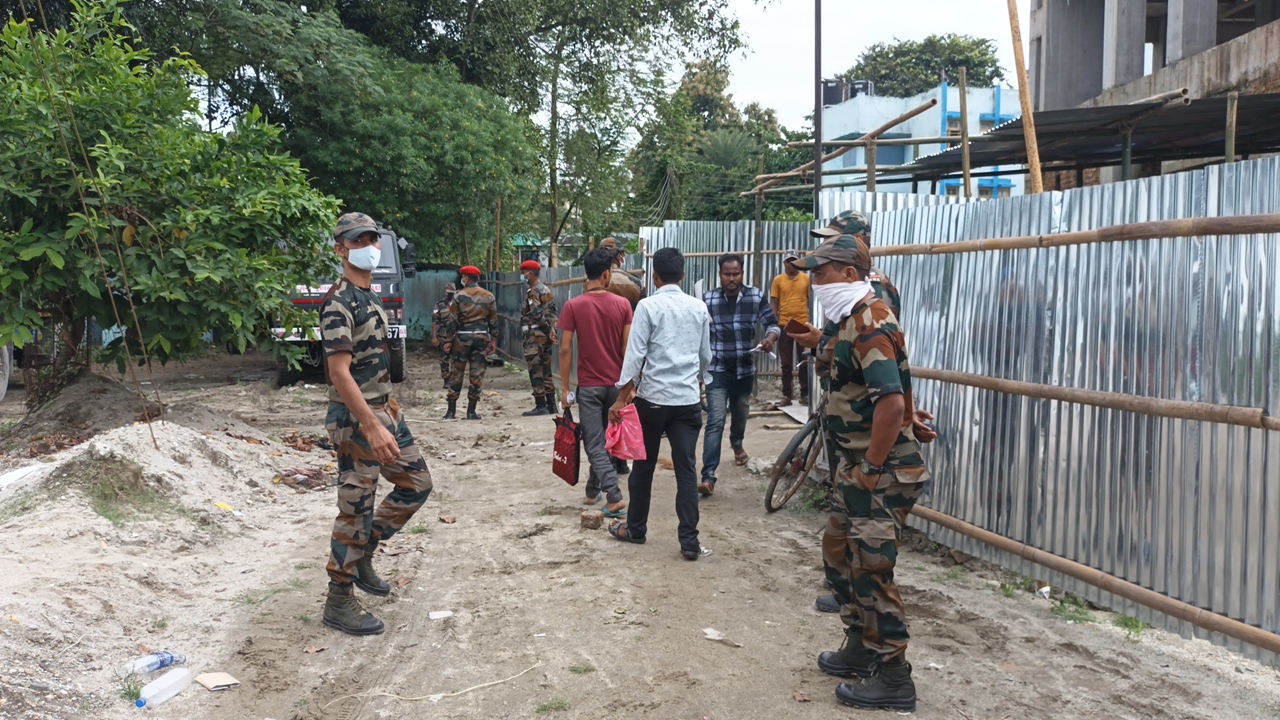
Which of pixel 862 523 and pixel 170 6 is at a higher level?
pixel 170 6

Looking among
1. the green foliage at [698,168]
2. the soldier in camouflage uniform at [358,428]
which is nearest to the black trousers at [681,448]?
the soldier in camouflage uniform at [358,428]

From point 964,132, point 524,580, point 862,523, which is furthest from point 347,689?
point 964,132

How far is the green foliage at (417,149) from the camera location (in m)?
20.2

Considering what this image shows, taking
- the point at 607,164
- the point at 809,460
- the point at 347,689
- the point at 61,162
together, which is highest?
the point at 607,164

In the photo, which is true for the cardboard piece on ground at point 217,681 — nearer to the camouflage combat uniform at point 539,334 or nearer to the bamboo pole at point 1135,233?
the bamboo pole at point 1135,233

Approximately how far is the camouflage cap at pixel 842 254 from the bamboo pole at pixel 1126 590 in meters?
2.02

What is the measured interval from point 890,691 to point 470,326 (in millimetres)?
9073

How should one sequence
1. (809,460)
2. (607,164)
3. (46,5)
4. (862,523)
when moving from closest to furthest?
(862,523) → (809,460) → (46,5) → (607,164)

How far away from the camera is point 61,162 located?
9.18 metres

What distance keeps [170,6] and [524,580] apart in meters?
15.5

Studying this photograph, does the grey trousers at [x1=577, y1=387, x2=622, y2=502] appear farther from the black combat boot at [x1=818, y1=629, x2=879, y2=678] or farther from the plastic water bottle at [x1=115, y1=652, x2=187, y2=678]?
the plastic water bottle at [x1=115, y1=652, x2=187, y2=678]

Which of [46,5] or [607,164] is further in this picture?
[607,164]

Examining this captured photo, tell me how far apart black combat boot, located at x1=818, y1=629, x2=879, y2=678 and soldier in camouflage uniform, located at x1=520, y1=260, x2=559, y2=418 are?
8393 mm

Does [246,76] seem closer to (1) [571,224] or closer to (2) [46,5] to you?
(2) [46,5]
